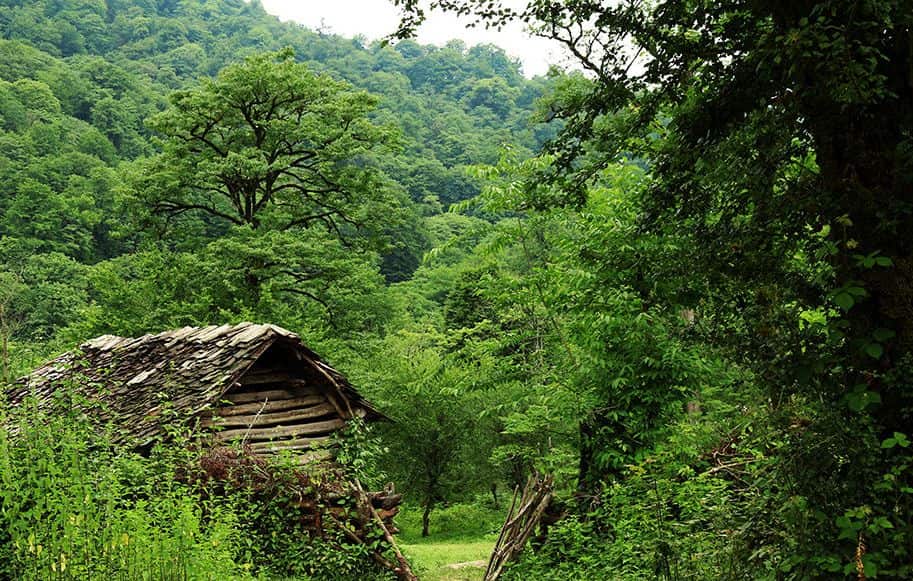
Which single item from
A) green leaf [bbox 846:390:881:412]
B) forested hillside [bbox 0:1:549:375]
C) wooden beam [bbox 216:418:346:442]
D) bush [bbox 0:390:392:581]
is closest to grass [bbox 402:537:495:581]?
wooden beam [bbox 216:418:346:442]

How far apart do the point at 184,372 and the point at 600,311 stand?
6279 millimetres

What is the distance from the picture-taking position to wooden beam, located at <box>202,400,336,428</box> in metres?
11.0

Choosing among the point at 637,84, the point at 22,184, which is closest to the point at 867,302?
the point at 637,84

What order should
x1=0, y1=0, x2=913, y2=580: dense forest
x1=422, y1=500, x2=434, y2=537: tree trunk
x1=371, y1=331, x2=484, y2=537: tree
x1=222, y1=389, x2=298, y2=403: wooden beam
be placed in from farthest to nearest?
x1=422, y1=500, x2=434, y2=537: tree trunk
x1=371, y1=331, x2=484, y2=537: tree
x1=222, y1=389, x2=298, y2=403: wooden beam
x1=0, y1=0, x2=913, y2=580: dense forest

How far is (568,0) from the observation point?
5.11 metres

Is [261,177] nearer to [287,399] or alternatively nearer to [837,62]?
[287,399]

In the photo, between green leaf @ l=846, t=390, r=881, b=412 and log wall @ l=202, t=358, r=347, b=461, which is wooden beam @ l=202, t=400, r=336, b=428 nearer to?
log wall @ l=202, t=358, r=347, b=461

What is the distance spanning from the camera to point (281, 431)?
11297mm

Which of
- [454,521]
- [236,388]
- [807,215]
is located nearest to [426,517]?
[454,521]

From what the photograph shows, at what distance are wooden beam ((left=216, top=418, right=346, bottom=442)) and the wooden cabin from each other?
0.02m

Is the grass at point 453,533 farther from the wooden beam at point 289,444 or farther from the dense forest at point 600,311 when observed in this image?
the wooden beam at point 289,444

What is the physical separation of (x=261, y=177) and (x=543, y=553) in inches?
660

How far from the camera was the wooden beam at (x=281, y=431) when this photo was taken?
10.8 metres

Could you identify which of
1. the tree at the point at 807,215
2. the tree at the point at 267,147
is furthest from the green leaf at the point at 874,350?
the tree at the point at 267,147
